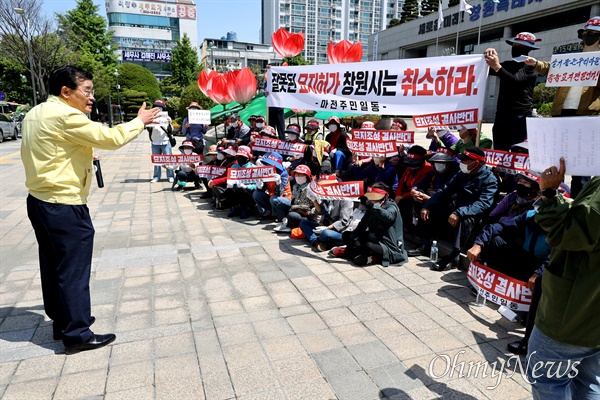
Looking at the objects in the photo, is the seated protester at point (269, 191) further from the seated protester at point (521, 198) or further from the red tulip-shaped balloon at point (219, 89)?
the red tulip-shaped balloon at point (219, 89)

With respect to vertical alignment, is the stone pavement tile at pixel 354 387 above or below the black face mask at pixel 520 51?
below

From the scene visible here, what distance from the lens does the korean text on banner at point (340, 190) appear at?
5.38 metres

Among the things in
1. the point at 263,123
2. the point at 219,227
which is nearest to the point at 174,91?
the point at 263,123

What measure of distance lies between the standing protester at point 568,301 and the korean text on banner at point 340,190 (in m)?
3.39

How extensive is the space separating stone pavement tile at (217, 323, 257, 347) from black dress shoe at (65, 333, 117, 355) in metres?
0.93

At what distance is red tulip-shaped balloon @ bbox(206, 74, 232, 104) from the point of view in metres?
11.8

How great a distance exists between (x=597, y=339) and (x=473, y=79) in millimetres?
4117

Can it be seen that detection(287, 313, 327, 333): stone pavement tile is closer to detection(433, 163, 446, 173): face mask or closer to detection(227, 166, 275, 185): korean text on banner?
detection(433, 163, 446, 173): face mask

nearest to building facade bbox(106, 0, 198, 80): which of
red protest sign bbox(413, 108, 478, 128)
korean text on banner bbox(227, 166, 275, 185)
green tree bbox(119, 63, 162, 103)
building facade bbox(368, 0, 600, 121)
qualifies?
green tree bbox(119, 63, 162, 103)

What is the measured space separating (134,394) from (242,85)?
31.0ft

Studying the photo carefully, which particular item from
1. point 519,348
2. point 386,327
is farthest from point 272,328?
point 519,348

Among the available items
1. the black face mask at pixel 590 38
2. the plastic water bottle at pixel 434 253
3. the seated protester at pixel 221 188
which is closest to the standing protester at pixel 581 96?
the black face mask at pixel 590 38

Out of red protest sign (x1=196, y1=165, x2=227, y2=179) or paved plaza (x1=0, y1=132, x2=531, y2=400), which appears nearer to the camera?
paved plaza (x1=0, y1=132, x2=531, y2=400)

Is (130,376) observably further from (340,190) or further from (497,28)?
(497,28)
